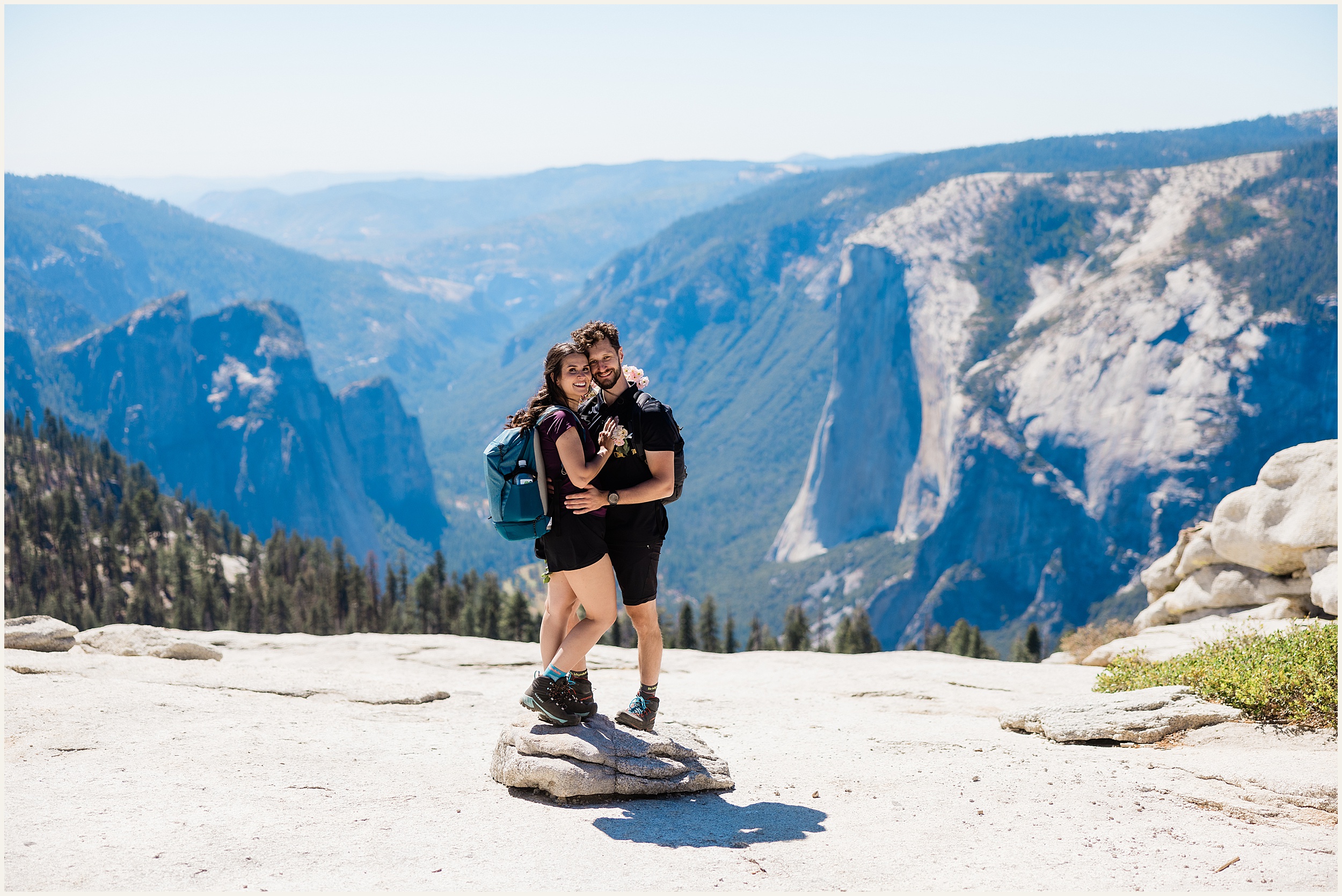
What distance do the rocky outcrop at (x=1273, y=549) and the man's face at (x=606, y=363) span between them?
17688mm

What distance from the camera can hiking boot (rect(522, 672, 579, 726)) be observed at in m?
9.99

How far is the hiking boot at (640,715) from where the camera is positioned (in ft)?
34.3

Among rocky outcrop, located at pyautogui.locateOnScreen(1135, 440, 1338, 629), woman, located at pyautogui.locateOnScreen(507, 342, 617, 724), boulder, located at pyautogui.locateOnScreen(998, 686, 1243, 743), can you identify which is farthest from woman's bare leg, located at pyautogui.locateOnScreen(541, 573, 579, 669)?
rocky outcrop, located at pyautogui.locateOnScreen(1135, 440, 1338, 629)

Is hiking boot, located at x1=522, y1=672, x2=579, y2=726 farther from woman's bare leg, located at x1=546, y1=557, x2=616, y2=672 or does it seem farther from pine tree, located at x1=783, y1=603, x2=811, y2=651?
pine tree, located at x1=783, y1=603, x2=811, y2=651

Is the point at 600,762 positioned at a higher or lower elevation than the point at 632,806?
higher

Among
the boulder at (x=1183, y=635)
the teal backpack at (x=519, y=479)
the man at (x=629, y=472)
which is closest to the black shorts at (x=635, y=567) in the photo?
the man at (x=629, y=472)

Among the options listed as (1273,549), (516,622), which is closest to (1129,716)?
(1273,549)

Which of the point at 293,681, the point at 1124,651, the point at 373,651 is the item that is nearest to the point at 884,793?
the point at 293,681

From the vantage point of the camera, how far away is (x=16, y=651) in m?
17.2

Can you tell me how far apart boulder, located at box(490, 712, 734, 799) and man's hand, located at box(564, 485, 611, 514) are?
254 centimetres

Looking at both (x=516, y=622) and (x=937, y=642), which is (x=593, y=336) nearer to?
(x=516, y=622)

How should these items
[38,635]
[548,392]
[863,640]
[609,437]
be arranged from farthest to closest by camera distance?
[863,640] < [38,635] < [548,392] < [609,437]

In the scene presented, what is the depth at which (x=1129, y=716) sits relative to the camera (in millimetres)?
12797

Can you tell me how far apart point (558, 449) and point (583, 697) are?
9.75ft
